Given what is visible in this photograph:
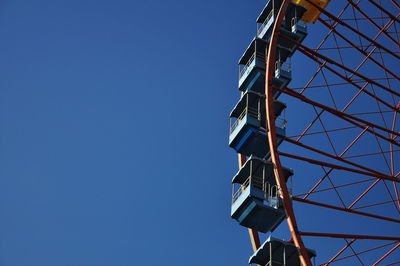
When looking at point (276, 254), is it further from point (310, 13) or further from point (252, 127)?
point (310, 13)

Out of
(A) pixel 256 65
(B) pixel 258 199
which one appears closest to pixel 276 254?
(B) pixel 258 199

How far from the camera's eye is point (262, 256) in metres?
23.8

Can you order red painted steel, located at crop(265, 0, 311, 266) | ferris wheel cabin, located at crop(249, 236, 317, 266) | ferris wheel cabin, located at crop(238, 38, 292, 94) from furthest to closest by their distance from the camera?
ferris wheel cabin, located at crop(238, 38, 292, 94)
ferris wheel cabin, located at crop(249, 236, 317, 266)
red painted steel, located at crop(265, 0, 311, 266)

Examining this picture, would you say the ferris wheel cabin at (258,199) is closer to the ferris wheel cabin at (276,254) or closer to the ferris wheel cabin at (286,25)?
the ferris wheel cabin at (276,254)

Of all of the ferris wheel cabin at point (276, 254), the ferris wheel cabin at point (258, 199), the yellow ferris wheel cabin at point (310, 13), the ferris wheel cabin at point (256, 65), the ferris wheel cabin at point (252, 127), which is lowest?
the ferris wheel cabin at point (276, 254)

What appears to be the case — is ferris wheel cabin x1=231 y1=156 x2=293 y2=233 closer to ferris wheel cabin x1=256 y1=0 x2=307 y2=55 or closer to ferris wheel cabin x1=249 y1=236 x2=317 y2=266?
ferris wheel cabin x1=249 y1=236 x2=317 y2=266

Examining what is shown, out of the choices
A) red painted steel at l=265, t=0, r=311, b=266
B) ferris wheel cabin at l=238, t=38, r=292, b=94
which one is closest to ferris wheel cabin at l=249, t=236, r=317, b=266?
red painted steel at l=265, t=0, r=311, b=266

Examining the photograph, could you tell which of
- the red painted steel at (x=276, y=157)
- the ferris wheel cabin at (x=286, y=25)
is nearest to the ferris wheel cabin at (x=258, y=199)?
the red painted steel at (x=276, y=157)

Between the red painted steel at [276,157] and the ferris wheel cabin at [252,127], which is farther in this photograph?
the ferris wheel cabin at [252,127]

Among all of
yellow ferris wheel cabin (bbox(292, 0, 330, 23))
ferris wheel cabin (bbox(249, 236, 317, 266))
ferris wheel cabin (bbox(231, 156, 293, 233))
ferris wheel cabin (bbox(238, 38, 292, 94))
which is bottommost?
ferris wheel cabin (bbox(249, 236, 317, 266))

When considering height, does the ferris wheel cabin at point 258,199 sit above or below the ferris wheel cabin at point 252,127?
below

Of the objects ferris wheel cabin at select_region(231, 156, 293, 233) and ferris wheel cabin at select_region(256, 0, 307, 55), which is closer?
ferris wheel cabin at select_region(231, 156, 293, 233)

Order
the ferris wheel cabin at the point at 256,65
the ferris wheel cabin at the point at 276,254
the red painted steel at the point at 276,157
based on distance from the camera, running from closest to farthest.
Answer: the red painted steel at the point at 276,157
the ferris wheel cabin at the point at 276,254
the ferris wheel cabin at the point at 256,65

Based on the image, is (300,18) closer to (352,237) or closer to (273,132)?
(273,132)
